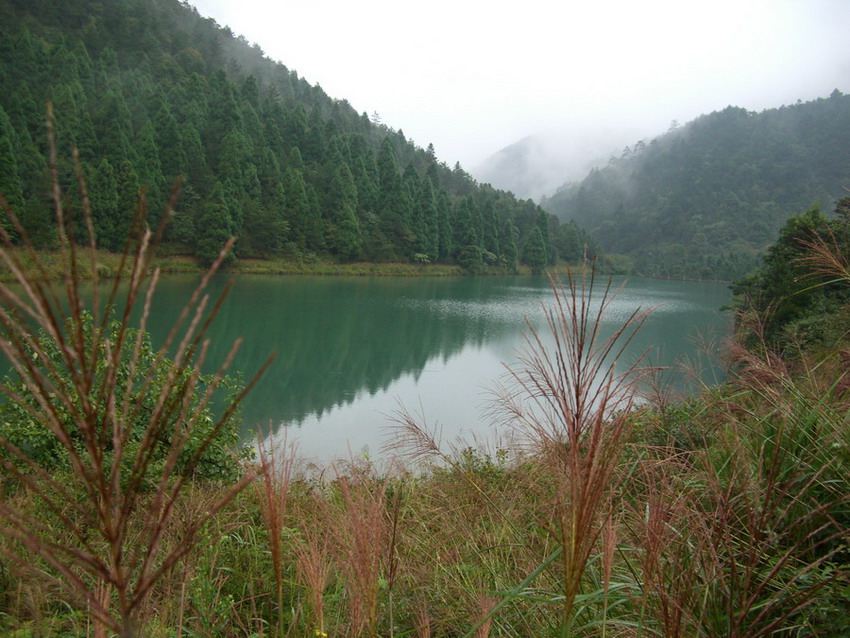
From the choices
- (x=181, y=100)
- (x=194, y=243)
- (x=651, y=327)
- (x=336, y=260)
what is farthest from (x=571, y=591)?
(x=181, y=100)

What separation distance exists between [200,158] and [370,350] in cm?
2553

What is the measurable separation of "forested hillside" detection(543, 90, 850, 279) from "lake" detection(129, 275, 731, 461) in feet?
151

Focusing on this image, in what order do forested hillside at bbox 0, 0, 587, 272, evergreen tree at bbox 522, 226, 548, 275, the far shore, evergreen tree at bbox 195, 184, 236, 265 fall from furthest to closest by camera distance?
evergreen tree at bbox 522, 226, 548, 275, evergreen tree at bbox 195, 184, 236, 265, the far shore, forested hillside at bbox 0, 0, 587, 272

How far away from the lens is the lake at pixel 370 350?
8492 mm

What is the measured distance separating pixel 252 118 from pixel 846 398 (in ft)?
145

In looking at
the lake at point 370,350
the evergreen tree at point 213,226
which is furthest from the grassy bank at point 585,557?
the evergreen tree at point 213,226

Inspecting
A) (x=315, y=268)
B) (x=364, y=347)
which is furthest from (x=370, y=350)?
(x=315, y=268)

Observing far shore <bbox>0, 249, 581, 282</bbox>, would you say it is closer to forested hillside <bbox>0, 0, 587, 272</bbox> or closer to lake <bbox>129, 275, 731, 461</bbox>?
forested hillside <bbox>0, 0, 587, 272</bbox>

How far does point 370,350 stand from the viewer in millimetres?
15125

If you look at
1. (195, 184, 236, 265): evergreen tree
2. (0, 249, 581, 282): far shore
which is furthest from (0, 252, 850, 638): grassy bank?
(195, 184, 236, 265): evergreen tree

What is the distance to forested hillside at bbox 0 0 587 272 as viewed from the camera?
26.6 m

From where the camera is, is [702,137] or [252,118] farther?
[702,137]

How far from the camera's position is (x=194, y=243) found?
29844 mm

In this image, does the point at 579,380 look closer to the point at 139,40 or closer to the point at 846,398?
the point at 846,398
